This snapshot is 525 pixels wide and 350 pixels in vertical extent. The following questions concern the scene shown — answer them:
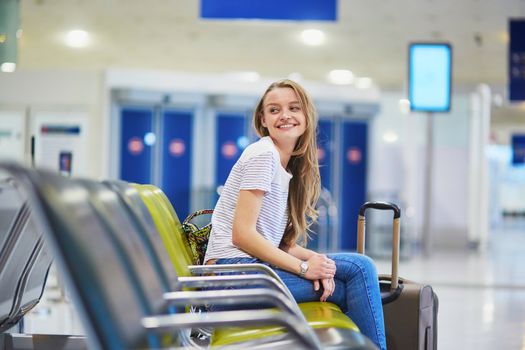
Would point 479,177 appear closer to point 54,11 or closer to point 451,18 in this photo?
point 451,18

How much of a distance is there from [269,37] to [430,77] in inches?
114

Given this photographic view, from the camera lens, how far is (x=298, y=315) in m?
2.06

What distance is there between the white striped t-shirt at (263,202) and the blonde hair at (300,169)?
148mm

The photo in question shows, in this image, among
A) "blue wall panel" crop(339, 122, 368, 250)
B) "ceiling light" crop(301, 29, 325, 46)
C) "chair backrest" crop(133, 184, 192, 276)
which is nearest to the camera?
"chair backrest" crop(133, 184, 192, 276)

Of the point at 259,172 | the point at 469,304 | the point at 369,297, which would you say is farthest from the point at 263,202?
the point at 469,304

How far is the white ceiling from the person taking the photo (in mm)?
9773

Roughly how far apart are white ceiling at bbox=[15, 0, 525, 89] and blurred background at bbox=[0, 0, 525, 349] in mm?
37

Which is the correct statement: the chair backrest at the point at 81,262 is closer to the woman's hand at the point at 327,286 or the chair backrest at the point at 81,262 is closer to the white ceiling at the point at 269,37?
the woman's hand at the point at 327,286

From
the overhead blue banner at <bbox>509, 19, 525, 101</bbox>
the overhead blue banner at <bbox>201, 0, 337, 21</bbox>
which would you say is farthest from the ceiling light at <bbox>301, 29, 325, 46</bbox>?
the overhead blue banner at <bbox>201, 0, 337, 21</bbox>

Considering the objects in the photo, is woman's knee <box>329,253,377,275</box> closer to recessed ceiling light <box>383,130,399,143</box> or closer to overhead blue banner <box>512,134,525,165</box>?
recessed ceiling light <box>383,130,399,143</box>

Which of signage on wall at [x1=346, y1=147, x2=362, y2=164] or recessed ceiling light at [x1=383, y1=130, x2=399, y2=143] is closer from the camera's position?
signage on wall at [x1=346, y1=147, x2=362, y2=164]

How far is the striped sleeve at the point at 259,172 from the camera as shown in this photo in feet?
8.99

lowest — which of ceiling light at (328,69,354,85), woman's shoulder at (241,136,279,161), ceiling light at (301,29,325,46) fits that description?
woman's shoulder at (241,136,279,161)

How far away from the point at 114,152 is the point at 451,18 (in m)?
5.19
